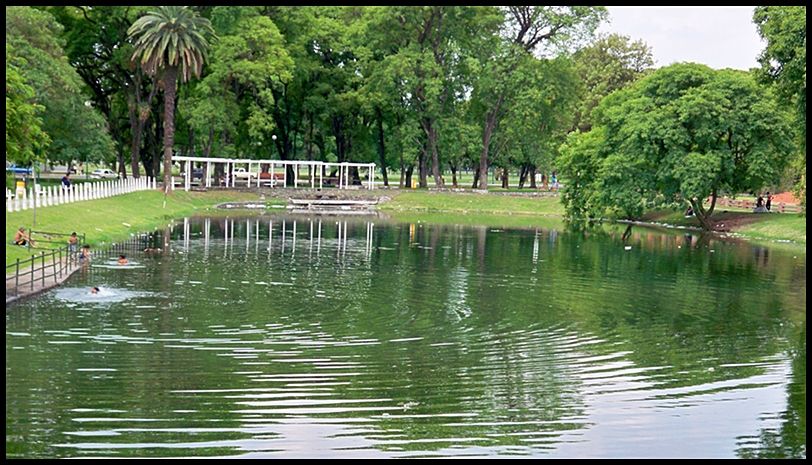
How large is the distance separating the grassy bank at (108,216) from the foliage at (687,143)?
27281 millimetres

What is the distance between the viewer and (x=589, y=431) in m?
14.7

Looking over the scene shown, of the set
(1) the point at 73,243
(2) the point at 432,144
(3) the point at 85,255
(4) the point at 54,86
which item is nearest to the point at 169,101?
(4) the point at 54,86

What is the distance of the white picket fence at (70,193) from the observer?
42950 mm

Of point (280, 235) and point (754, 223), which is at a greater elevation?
point (754, 223)

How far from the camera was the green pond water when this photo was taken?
1405 cm

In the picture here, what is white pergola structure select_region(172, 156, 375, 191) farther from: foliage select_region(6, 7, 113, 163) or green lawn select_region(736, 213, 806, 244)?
green lawn select_region(736, 213, 806, 244)

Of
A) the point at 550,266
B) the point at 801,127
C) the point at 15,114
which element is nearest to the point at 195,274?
the point at 15,114

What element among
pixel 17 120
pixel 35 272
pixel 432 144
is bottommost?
pixel 35 272

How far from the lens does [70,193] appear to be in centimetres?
5294

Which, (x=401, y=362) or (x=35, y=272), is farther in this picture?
(x=35, y=272)

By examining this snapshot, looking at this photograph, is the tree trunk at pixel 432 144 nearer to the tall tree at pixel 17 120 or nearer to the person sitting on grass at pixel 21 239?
the person sitting on grass at pixel 21 239

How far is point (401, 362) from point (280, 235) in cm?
3168

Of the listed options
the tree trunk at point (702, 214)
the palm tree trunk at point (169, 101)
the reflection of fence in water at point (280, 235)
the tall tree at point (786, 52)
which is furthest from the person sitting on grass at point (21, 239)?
the tree trunk at point (702, 214)

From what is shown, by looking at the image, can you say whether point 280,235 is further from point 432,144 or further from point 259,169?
point 259,169
